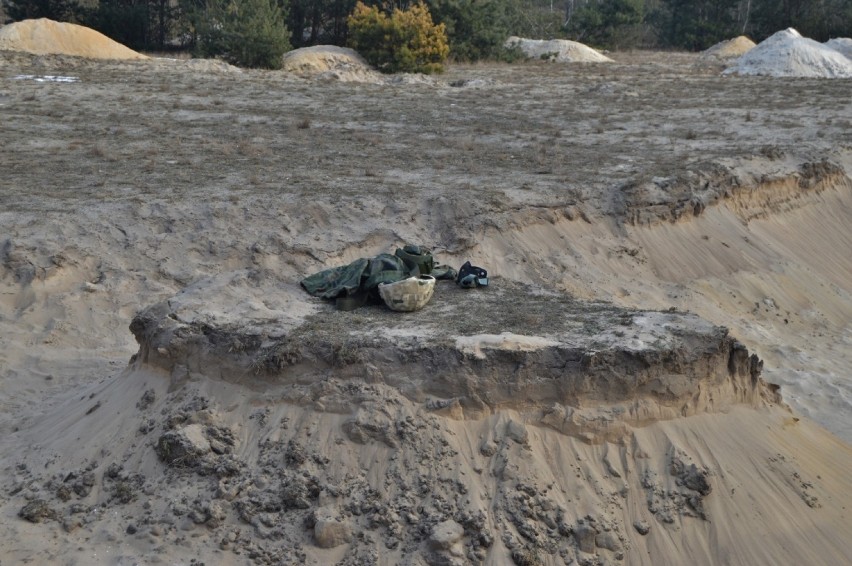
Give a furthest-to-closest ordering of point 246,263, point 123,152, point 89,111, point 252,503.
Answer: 1. point 89,111
2. point 123,152
3. point 246,263
4. point 252,503

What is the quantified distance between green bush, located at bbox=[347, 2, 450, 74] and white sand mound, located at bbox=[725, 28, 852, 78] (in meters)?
Result: 8.17

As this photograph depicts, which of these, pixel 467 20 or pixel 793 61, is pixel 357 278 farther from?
pixel 467 20

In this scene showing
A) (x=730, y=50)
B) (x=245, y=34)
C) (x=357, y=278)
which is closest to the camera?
(x=357, y=278)

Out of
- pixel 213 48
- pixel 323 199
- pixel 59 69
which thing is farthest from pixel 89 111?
pixel 213 48

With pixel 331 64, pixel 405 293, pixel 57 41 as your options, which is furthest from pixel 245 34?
pixel 405 293

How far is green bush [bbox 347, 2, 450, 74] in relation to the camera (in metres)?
25.6

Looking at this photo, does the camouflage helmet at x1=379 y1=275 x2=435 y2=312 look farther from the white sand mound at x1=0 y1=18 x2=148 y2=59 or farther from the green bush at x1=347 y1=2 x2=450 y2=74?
the green bush at x1=347 y1=2 x2=450 y2=74

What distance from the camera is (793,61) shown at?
27.4 m

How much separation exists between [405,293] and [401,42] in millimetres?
20428

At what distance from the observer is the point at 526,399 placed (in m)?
5.96

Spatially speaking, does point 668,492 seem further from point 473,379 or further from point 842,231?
point 842,231

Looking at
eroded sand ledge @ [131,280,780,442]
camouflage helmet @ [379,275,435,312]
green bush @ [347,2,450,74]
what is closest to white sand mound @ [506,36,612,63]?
green bush @ [347,2,450,74]

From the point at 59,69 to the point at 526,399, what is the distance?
56.6 feet

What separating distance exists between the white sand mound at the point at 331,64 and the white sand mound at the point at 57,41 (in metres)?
3.83
